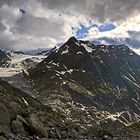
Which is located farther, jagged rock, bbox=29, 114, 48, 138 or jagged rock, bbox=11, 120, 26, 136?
jagged rock, bbox=29, 114, 48, 138

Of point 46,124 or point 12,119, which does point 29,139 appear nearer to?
point 12,119

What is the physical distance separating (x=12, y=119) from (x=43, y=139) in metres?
12.0

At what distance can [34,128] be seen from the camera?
12288cm

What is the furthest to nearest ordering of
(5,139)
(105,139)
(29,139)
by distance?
(105,139) → (29,139) → (5,139)

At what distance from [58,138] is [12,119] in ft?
58.1

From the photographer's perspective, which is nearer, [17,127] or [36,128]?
[17,127]

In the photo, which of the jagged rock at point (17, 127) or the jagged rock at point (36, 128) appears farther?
the jagged rock at point (36, 128)

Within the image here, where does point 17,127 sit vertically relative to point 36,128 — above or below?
above

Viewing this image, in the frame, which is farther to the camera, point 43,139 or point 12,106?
point 12,106

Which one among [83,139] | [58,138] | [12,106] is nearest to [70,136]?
[83,139]

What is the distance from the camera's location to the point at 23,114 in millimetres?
130125

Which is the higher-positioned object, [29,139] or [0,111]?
[0,111]

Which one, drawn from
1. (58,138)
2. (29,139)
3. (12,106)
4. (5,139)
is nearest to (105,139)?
(58,138)

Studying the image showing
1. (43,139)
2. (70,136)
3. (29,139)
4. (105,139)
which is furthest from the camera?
(105,139)
